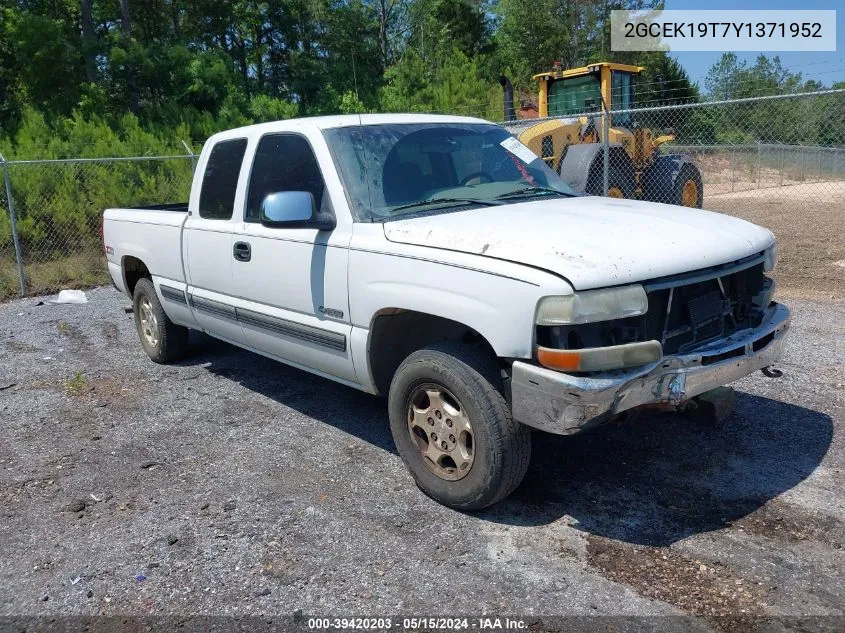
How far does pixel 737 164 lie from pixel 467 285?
27.4 metres

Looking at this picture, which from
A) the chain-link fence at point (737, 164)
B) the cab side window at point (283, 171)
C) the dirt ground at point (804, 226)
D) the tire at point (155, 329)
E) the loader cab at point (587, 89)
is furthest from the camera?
the loader cab at point (587, 89)

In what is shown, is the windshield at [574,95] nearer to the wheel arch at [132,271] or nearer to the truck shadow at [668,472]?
the wheel arch at [132,271]

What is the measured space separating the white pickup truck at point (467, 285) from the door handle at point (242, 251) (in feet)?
0.06

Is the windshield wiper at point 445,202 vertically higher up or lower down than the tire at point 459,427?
higher up

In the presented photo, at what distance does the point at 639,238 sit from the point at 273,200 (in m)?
1.92

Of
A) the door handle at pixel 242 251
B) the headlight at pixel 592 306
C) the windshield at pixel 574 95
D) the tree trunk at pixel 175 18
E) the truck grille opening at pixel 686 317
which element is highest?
the tree trunk at pixel 175 18

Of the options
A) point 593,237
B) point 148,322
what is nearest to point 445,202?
point 593,237

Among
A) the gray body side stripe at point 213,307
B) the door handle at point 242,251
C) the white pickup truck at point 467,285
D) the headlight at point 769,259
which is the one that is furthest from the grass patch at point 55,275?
the headlight at point 769,259

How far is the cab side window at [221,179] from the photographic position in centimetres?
509

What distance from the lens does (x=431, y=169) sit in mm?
4410

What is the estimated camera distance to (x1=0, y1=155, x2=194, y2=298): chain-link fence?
12219mm

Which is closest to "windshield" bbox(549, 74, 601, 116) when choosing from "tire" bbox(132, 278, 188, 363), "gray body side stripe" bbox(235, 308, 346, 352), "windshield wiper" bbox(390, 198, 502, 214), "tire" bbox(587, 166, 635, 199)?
"tire" bbox(587, 166, 635, 199)

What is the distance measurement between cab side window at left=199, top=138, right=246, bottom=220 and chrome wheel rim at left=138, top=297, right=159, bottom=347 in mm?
1537

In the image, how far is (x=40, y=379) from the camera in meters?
6.42
